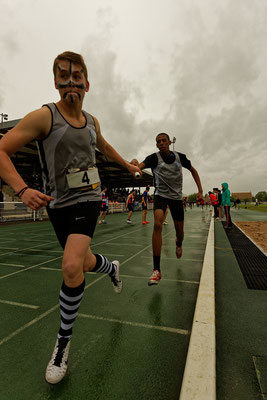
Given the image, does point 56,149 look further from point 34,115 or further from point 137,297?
point 137,297

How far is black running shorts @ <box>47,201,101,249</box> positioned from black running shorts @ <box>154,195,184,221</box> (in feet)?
5.98

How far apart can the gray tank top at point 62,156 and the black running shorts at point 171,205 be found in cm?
183

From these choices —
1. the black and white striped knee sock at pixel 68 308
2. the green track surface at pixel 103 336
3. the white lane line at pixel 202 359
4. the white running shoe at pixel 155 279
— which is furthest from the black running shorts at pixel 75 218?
the white running shoe at pixel 155 279

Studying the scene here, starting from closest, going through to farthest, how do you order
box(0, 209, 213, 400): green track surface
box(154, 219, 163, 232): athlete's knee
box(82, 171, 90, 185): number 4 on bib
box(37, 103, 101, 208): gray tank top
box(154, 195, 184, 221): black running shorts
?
box(0, 209, 213, 400): green track surface
box(37, 103, 101, 208): gray tank top
box(82, 171, 90, 185): number 4 on bib
box(154, 219, 163, 232): athlete's knee
box(154, 195, 184, 221): black running shorts

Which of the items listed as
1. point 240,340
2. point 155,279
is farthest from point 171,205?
point 240,340

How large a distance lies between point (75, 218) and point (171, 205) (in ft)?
7.11

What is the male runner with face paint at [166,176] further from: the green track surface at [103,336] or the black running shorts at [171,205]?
the green track surface at [103,336]

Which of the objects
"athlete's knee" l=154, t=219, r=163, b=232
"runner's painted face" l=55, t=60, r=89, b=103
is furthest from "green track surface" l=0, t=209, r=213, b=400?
"runner's painted face" l=55, t=60, r=89, b=103

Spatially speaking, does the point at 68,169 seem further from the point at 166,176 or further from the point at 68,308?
the point at 166,176

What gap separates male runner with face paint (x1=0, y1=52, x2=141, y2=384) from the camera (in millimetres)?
1474

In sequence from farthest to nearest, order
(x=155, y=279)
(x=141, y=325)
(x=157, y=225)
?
(x=157, y=225) → (x=155, y=279) → (x=141, y=325)

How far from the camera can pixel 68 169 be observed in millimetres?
1642

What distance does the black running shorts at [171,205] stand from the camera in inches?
135

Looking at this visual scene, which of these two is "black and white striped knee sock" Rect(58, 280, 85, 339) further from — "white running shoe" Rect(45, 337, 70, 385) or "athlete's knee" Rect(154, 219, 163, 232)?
"athlete's knee" Rect(154, 219, 163, 232)
